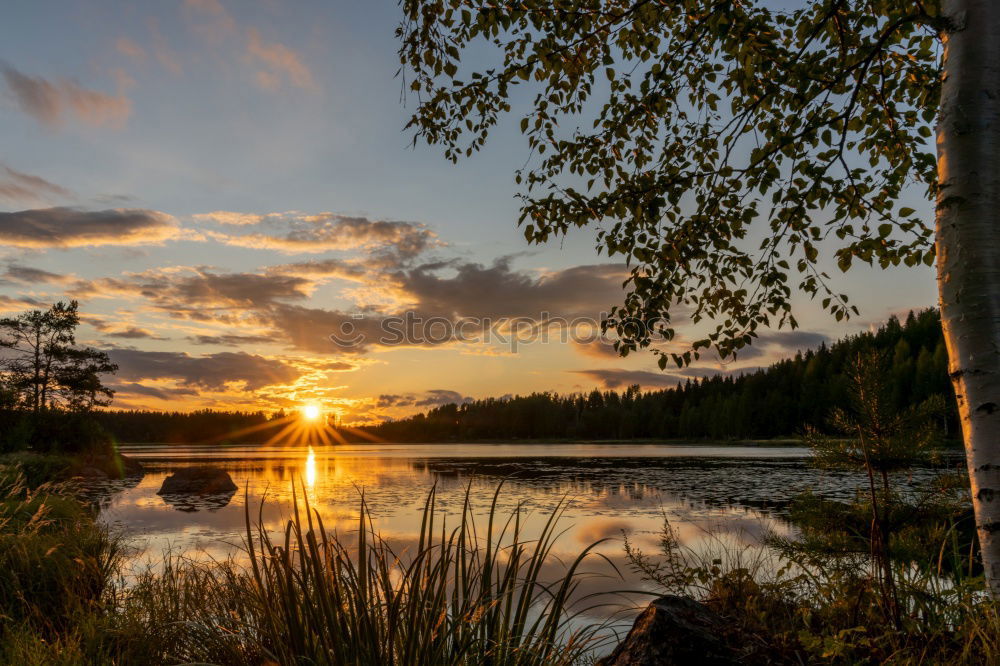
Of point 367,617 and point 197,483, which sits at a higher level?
point 367,617

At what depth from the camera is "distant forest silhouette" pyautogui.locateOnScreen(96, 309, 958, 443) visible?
92312 mm

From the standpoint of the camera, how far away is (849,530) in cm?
712

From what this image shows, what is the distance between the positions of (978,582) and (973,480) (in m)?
0.64

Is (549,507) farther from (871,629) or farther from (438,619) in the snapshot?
(438,619)

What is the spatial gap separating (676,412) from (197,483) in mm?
127058

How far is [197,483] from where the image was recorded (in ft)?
81.6

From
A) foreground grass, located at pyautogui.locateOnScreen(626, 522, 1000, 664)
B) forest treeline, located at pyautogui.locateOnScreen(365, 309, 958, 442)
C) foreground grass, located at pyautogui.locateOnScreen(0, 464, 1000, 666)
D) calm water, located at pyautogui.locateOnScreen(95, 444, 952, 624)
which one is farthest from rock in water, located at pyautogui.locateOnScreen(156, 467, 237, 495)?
forest treeline, located at pyautogui.locateOnScreen(365, 309, 958, 442)

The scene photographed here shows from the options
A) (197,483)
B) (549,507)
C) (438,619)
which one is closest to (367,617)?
(438,619)

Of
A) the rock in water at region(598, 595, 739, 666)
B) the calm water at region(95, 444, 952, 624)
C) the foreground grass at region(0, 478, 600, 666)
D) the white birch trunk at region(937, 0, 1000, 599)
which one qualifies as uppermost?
the white birch trunk at region(937, 0, 1000, 599)

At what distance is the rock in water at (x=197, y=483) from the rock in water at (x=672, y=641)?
78.8ft

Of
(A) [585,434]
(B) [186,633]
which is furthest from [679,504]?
(A) [585,434]

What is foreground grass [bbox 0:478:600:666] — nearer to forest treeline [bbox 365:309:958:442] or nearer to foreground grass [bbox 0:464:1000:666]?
foreground grass [bbox 0:464:1000:666]

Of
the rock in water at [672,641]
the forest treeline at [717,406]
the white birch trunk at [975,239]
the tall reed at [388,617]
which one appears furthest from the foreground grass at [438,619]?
the forest treeline at [717,406]

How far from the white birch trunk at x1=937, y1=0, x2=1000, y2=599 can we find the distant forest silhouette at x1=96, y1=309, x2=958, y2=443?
3165 inches
